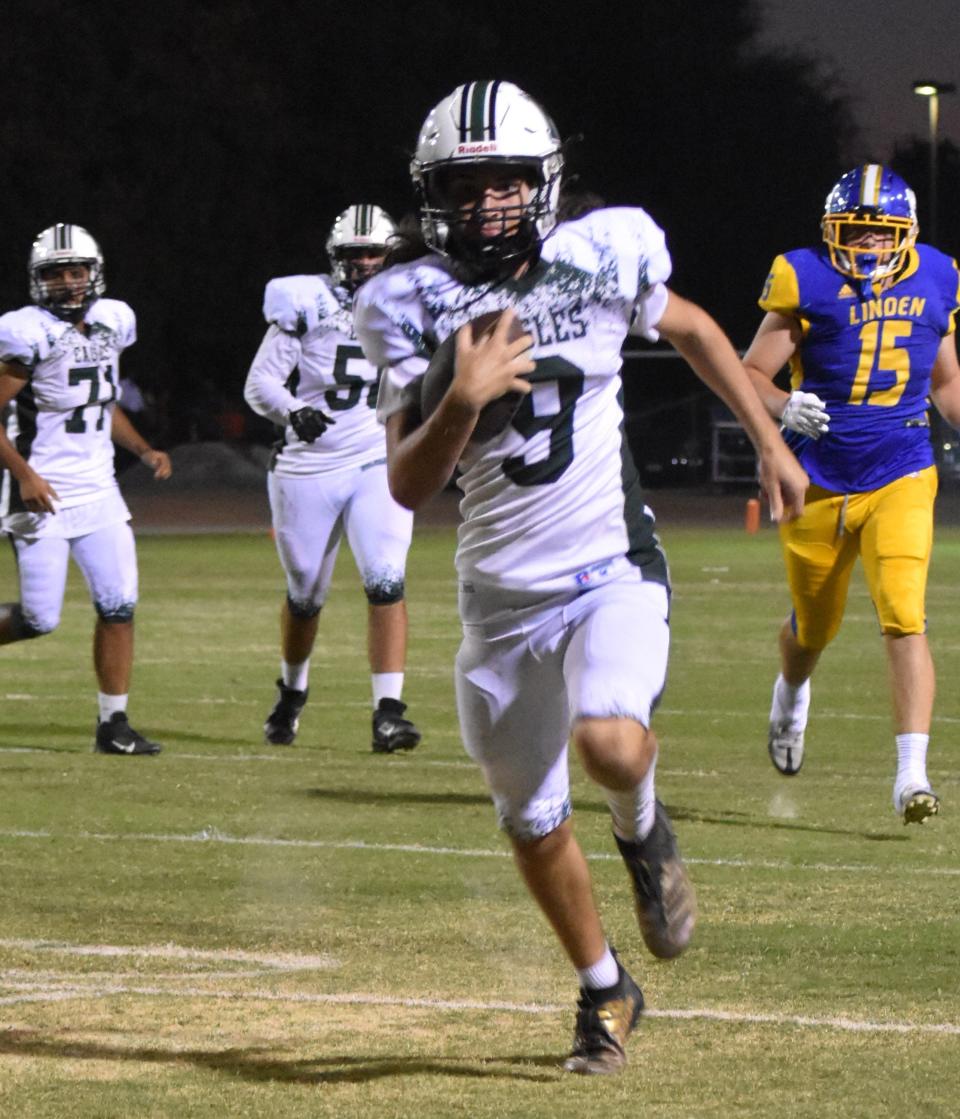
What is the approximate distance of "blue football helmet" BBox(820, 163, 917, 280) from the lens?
7547 mm

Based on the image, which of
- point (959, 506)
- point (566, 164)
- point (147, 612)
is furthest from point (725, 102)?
point (566, 164)

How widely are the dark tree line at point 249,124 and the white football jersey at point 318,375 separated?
92.5 ft

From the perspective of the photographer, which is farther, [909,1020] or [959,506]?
[959,506]

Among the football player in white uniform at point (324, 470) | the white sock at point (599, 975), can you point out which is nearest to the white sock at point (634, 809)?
the white sock at point (599, 975)

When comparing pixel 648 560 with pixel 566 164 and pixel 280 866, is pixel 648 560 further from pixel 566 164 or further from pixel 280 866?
pixel 280 866

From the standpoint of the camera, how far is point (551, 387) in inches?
183

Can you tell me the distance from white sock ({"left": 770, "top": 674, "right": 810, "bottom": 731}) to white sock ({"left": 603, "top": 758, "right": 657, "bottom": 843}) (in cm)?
347

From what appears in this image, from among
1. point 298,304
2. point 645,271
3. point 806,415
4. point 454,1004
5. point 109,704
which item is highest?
point 645,271

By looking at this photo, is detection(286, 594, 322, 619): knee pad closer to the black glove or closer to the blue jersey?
the black glove

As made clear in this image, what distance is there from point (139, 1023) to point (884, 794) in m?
3.97

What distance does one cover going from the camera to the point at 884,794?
8.30 meters

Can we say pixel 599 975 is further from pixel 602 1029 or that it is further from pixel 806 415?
pixel 806 415

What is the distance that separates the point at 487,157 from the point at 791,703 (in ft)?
13.3

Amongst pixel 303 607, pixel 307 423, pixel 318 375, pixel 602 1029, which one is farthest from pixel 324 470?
pixel 602 1029
